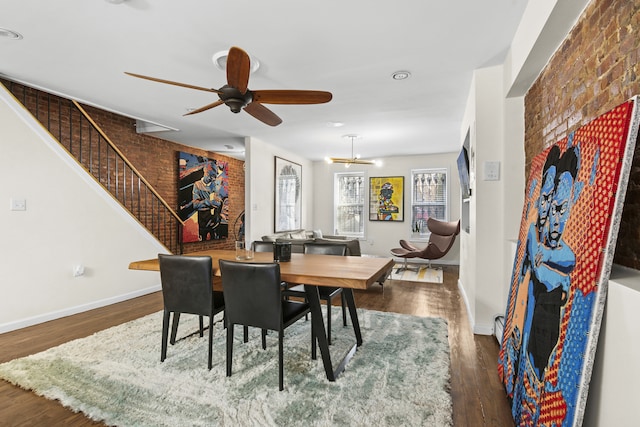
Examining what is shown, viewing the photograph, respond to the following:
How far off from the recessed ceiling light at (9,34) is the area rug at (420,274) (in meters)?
5.04

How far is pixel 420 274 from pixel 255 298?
4.36 m

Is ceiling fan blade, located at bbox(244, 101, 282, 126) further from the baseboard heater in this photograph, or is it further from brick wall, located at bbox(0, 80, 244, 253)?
brick wall, located at bbox(0, 80, 244, 253)

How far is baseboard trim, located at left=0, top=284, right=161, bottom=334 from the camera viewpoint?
3.13 meters

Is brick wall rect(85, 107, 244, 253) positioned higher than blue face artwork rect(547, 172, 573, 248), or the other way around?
brick wall rect(85, 107, 244, 253)

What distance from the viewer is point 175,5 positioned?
6.63ft

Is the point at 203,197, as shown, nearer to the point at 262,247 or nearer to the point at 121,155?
the point at 121,155

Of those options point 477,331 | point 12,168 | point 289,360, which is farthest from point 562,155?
point 12,168

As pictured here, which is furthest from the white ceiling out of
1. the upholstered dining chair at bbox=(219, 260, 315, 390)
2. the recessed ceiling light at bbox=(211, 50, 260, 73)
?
the upholstered dining chair at bbox=(219, 260, 315, 390)

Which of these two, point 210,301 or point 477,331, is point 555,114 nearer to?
point 477,331

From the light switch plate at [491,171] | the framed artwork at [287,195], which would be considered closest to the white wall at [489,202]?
the light switch plate at [491,171]

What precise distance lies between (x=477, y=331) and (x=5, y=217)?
4537 millimetres

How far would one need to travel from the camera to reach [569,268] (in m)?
1.29

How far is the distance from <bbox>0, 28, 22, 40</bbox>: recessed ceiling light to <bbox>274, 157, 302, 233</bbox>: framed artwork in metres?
4.10

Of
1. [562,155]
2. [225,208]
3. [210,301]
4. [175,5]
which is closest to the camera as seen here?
[562,155]
